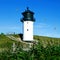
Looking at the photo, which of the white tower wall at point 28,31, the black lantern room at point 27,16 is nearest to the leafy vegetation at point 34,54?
the white tower wall at point 28,31

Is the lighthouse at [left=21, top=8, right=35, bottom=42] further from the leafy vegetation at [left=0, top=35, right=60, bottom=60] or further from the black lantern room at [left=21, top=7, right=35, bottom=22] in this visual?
the leafy vegetation at [left=0, top=35, right=60, bottom=60]

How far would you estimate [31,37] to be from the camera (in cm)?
5369

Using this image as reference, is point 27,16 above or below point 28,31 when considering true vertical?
above

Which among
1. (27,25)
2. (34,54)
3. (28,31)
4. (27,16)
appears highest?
(27,16)

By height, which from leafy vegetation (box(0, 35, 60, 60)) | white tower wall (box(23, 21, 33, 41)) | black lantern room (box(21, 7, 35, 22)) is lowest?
leafy vegetation (box(0, 35, 60, 60))

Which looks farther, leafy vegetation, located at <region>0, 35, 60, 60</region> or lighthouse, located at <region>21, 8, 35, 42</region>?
lighthouse, located at <region>21, 8, 35, 42</region>

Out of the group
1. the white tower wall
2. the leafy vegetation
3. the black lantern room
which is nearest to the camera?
the leafy vegetation

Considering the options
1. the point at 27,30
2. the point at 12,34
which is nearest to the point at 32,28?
the point at 27,30

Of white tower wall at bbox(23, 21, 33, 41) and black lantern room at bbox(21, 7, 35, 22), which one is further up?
black lantern room at bbox(21, 7, 35, 22)

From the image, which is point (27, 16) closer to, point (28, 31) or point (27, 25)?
point (27, 25)

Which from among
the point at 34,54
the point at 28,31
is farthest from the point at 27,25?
the point at 34,54

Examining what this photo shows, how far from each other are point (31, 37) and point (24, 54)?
45430 mm

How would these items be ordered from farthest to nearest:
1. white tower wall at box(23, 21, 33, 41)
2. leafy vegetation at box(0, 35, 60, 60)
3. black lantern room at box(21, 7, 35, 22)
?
black lantern room at box(21, 7, 35, 22) < white tower wall at box(23, 21, 33, 41) < leafy vegetation at box(0, 35, 60, 60)

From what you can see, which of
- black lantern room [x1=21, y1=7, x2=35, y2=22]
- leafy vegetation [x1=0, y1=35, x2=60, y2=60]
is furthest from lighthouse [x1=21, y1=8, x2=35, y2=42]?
leafy vegetation [x1=0, y1=35, x2=60, y2=60]
